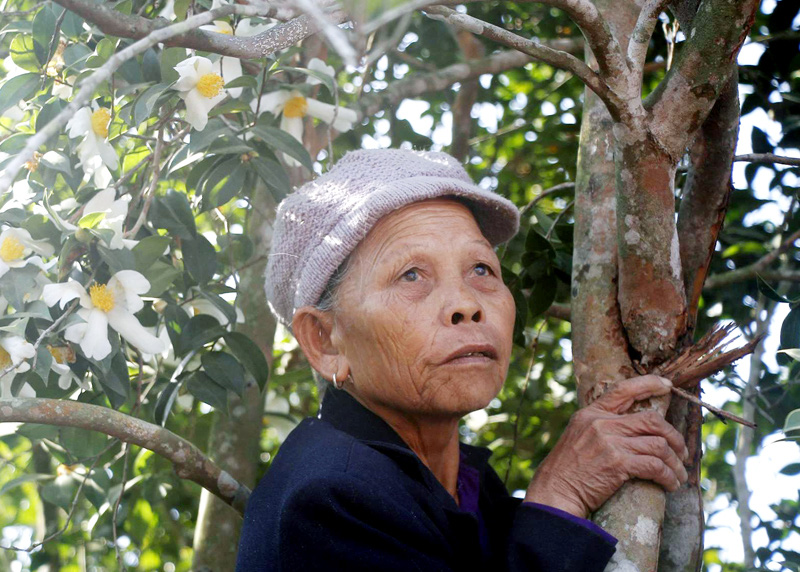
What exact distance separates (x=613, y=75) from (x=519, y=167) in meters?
3.27

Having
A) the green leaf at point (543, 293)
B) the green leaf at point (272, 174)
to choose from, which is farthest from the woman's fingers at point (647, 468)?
the green leaf at point (272, 174)

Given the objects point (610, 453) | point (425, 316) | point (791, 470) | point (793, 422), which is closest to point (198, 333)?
point (425, 316)

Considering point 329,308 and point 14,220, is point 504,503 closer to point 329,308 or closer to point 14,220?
point 329,308

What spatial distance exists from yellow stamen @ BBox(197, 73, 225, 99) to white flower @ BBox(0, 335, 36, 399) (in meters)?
0.82

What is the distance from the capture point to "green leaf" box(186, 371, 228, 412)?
2.57 metres

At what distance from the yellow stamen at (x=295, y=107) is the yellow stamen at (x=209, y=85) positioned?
50 cm

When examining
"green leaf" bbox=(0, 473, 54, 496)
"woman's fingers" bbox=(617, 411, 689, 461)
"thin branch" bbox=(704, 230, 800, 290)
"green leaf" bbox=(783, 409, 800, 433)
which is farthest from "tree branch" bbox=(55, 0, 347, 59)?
"thin branch" bbox=(704, 230, 800, 290)

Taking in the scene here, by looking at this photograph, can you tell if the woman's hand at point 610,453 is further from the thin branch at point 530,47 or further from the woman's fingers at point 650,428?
the thin branch at point 530,47

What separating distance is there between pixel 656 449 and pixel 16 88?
188 cm

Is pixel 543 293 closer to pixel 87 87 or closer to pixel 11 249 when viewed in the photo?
pixel 11 249

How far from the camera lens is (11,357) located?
2.04m

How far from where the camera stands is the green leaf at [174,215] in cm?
258

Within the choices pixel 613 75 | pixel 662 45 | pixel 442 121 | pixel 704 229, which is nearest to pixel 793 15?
pixel 662 45

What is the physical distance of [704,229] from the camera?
7.21 ft
